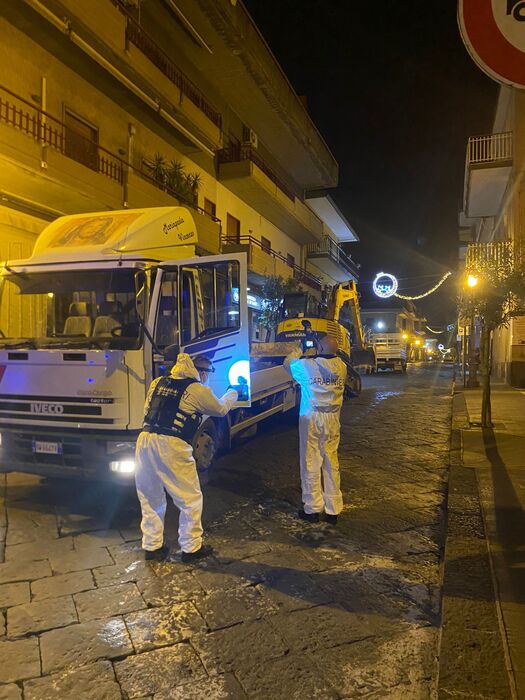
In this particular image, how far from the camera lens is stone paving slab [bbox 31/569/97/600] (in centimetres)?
375

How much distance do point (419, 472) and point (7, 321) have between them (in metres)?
5.67

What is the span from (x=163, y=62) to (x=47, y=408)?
13.0 metres

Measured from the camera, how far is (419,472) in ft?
23.8

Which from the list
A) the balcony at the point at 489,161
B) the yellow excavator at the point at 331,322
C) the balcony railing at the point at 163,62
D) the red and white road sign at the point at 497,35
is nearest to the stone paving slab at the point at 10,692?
the red and white road sign at the point at 497,35

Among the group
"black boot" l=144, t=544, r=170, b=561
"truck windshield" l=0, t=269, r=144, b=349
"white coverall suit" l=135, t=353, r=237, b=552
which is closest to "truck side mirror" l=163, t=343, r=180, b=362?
"truck windshield" l=0, t=269, r=144, b=349

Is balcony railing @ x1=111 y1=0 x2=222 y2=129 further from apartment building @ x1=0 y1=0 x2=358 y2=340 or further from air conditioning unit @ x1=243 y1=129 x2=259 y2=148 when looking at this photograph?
air conditioning unit @ x1=243 y1=129 x2=259 y2=148

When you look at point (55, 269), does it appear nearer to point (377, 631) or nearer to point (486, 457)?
point (377, 631)

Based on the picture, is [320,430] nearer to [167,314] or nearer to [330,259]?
[167,314]

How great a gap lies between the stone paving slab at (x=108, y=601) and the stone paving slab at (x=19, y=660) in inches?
14.6

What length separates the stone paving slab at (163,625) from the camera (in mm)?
3139

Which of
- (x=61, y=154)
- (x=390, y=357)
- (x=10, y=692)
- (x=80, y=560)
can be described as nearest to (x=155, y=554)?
(x=80, y=560)

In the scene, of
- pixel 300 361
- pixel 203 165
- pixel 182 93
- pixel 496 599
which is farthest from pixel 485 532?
pixel 203 165

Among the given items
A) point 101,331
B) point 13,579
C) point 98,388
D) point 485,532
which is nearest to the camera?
point 13,579

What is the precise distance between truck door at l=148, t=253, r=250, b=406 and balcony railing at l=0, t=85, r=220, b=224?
5754mm
